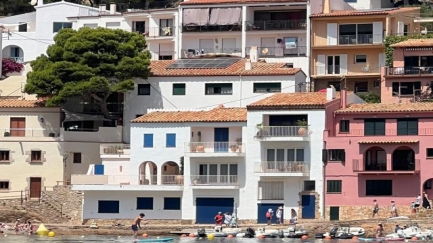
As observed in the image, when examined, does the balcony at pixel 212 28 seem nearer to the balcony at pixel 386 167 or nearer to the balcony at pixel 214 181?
the balcony at pixel 214 181

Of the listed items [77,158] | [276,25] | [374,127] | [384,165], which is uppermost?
[276,25]

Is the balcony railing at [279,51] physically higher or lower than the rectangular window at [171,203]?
higher

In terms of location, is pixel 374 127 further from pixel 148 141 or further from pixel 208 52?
pixel 208 52

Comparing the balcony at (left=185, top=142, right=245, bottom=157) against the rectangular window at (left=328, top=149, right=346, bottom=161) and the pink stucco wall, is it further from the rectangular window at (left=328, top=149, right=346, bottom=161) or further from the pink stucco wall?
the pink stucco wall

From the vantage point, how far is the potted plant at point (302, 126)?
88.3 metres

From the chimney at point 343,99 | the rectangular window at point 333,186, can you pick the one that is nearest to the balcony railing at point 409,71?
the chimney at point 343,99

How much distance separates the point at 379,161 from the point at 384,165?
645 millimetres

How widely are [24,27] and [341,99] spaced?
40.2m

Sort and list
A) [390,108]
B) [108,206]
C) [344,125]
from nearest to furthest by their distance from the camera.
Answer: [390,108], [344,125], [108,206]

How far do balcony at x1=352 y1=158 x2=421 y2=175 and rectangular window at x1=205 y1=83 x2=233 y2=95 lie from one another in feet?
44.7

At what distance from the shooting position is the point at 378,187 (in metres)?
87.7

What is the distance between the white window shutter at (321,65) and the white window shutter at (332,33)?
117 cm

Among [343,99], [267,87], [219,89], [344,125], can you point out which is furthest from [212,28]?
[344,125]

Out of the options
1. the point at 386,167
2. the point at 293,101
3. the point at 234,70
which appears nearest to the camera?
the point at 386,167
